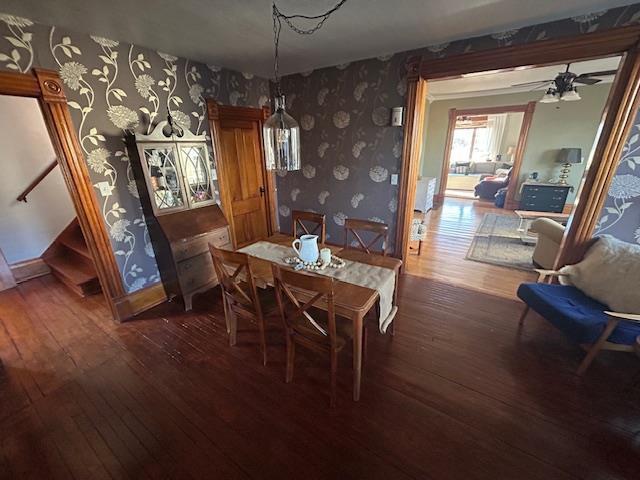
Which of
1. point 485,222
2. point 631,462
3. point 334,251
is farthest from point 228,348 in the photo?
point 485,222

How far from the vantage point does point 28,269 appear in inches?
132

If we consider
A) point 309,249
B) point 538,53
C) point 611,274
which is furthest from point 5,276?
point 611,274

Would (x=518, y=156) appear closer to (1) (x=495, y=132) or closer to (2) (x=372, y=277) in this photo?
(1) (x=495, y=132)

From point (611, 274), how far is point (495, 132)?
10.4 m

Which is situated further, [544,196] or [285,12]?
[544,196]

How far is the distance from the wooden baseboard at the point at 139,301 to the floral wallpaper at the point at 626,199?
14.1 feet

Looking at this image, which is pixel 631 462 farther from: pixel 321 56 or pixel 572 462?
pixel 321 56

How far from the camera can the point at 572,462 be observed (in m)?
1.35

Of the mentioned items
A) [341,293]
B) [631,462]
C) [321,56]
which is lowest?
[631,462]

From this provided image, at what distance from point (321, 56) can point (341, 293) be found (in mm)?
2642

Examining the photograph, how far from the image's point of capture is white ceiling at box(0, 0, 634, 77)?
1.74 metres

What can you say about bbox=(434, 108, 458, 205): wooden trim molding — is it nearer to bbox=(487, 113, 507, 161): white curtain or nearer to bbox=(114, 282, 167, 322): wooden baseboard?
bbox=(487, 113, 507, 161): white curtain

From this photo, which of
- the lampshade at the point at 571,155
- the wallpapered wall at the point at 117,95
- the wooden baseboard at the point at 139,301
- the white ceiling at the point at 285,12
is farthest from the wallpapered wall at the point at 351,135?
the lampshade at the point at 571,155

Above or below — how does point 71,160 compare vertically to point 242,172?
above
